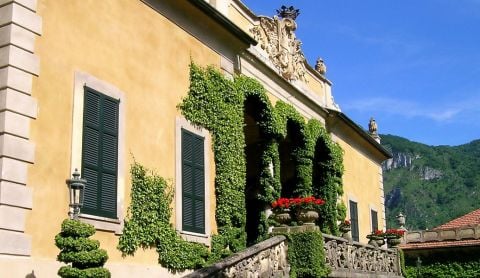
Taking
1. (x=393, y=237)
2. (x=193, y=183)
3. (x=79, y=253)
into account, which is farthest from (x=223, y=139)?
(x=393, y=237)

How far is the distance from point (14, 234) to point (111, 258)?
2387 millimetres

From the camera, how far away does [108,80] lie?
12688mm

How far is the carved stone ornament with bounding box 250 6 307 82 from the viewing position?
20070mm

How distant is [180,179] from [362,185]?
1584 centimetres

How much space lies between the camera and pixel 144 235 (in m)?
12.9

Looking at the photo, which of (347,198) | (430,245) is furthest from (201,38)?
(430,245)

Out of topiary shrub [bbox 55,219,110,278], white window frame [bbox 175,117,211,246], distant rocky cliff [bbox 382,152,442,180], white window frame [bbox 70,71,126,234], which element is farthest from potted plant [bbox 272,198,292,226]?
distant rocky cliff [bbox 382,152,442,180]

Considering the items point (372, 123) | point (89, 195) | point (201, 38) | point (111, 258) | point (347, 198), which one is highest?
point (372, 123)

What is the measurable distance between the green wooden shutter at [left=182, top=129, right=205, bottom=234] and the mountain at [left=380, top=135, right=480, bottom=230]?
9170cm

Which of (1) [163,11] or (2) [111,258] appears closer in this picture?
(2) [111,258]

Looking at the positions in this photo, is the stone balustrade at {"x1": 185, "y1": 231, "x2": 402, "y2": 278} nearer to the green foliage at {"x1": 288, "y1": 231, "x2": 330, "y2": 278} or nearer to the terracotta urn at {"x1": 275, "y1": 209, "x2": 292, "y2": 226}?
the green foliage at {"x1": 288, "y1": 231, "x2": 330, "y2": 278}

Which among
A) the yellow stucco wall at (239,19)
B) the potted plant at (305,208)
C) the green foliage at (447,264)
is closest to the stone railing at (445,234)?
the green foliage at (447,264)

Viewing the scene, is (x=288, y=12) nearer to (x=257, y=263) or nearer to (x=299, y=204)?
(x=299, y=204)

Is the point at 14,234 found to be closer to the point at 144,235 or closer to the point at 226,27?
the point at 144,235
